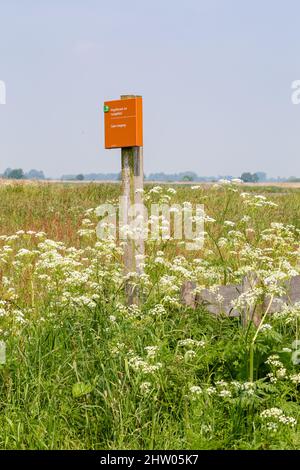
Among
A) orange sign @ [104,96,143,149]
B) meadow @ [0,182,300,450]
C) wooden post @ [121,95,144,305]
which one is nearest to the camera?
meadow @ [0,182,300,450]

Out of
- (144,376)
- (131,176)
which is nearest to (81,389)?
(144,376)

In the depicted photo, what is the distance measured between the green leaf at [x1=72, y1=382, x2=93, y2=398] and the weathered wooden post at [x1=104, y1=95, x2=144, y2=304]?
349 cm

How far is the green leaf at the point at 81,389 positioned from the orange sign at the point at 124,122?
4.16 m

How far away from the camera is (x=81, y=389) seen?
494 centimetres

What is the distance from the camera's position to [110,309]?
19.5 ft

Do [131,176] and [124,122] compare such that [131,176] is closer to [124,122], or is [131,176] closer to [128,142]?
[128,142]

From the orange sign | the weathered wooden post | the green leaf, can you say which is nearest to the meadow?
the green leaf

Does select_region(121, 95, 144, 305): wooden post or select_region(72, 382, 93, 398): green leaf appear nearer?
select_region(72, 382, 93, 398): green leaf

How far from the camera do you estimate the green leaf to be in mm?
4906

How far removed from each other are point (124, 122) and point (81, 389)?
4410 millimetres

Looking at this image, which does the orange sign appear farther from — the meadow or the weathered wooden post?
the meadow

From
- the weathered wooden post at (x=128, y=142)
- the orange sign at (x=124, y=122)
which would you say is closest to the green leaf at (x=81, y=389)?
the weathered wooden post at (x=128, y=142)

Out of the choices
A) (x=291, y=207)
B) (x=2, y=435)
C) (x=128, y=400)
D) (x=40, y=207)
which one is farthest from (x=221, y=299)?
(x=291, y=207)
